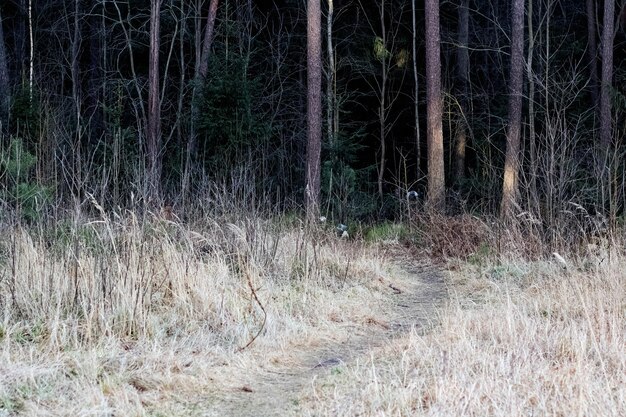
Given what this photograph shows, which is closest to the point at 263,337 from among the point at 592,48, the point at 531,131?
the point at 531,131

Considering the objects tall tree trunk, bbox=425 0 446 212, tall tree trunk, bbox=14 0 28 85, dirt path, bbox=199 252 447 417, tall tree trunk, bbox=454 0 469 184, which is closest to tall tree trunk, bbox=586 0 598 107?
tall tree trunk, bbox=454 0 469 184

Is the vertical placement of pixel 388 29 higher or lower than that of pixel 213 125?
higher

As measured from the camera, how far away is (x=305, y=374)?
4691mm

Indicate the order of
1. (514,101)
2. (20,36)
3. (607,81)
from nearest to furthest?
1. (514,101)
2. (607,81)
3. (20,36)

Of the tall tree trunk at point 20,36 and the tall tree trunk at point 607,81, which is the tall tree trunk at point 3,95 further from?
the tall tree trunk at point 607,81

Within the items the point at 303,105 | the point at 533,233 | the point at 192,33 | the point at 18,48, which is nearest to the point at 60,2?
the point at 18,48

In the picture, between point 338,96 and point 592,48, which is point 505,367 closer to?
point 338,96

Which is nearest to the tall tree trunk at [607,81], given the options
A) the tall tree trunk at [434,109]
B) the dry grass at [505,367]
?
the tall tree trunk at [434,109]

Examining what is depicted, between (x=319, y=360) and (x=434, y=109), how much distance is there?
375 inches

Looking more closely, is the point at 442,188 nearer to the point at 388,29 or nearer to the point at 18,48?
the point at 388,29

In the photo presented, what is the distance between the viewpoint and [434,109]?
1363 centimetres

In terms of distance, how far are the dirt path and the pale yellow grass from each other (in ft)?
0.50

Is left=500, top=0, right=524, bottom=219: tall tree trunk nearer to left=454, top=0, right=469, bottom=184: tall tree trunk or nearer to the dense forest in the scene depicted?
the dense forest

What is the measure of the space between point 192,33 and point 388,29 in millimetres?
6766
